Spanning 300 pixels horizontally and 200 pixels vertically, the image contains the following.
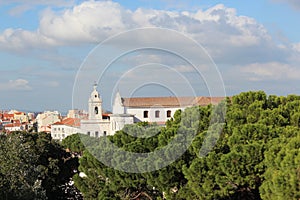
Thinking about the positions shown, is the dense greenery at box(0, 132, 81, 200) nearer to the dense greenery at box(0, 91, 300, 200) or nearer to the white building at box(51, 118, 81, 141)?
the dense greenery at box(0, 91, 300, 200)

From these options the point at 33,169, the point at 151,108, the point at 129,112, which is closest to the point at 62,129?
the point at 129,112

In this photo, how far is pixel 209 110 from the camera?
1953 centimetres

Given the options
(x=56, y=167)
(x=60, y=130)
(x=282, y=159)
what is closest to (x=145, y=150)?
(x=282, y=159)

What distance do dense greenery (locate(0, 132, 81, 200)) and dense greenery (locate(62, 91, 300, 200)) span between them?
2.76 m

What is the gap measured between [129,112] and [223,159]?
45256mm

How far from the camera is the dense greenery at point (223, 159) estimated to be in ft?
45.0

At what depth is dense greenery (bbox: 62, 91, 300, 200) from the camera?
13703 millimetres

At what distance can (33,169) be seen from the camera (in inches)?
758

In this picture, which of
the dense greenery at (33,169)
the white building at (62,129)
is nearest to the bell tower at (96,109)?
the white building at (62,129)

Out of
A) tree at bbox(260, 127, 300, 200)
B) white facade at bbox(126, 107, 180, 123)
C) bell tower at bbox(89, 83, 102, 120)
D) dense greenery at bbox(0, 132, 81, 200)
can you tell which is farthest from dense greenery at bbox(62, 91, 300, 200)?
white facade at bbox(126, 107, 180, 123)

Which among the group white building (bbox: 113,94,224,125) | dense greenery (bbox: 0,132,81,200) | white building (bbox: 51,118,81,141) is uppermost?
white building (bbox: 113,94,224,125)

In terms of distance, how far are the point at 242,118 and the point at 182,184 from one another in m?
3.11

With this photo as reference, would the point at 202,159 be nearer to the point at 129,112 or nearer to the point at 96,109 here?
A: the point at 96,109

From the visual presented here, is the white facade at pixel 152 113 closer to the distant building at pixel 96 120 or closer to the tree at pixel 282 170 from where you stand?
the distant building at pixel 96 120
